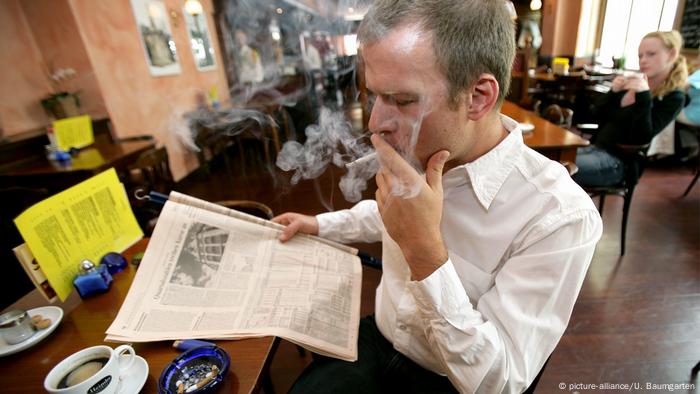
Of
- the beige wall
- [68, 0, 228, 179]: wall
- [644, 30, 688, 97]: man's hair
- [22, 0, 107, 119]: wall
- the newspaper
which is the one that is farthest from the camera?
[68, 0, 228, 179]: wall

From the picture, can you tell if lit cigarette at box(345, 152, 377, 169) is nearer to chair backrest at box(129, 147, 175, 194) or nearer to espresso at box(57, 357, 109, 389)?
espresso at box(57, 357, 109, 389)

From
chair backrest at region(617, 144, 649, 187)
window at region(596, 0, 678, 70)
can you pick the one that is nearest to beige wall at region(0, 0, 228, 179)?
chair backrest at region(617, 144, 649, 187)

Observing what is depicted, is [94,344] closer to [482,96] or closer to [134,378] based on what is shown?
[134,378]

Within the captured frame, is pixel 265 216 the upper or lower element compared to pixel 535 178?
lower

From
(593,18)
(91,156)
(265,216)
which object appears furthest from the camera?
(593,18)

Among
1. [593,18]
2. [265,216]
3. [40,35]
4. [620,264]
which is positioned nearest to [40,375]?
[265,216]

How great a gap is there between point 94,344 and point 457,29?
1.08 m

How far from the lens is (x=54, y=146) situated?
2740 mm

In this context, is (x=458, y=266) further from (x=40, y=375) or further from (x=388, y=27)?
(x=40, y=375)

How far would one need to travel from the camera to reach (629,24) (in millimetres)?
7379

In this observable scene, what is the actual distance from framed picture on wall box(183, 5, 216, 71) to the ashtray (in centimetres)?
503

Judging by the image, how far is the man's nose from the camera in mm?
761

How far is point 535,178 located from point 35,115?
4444mm

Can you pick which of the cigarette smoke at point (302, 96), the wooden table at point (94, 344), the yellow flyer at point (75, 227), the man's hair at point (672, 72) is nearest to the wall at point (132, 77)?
the cigarette smoke at point (302, 96)
